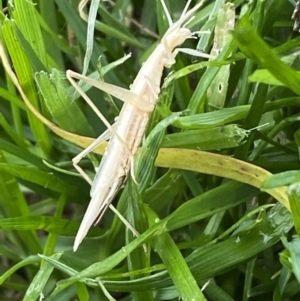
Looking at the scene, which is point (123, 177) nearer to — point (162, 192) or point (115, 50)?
point (162, 192)

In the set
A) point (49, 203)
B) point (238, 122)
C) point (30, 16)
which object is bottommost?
point (49, 203)

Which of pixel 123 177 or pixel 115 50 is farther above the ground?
pixel 115 50

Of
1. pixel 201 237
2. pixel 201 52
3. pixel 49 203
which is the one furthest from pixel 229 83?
pixel 49 203

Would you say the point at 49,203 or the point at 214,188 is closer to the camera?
the point at 214,188
